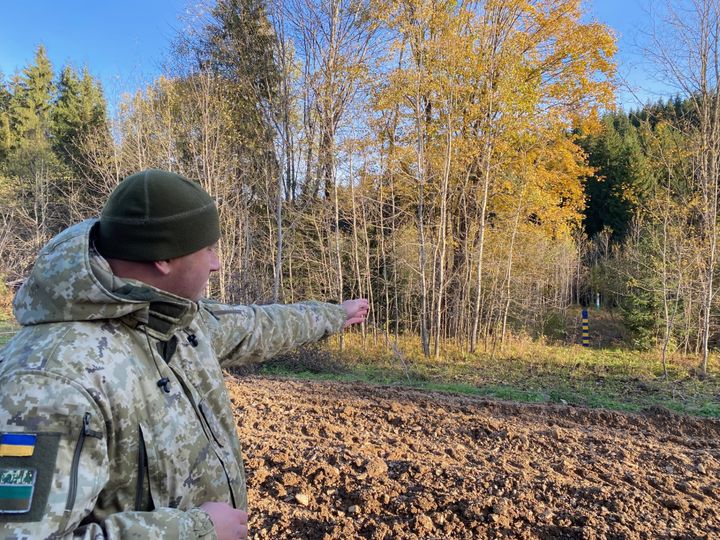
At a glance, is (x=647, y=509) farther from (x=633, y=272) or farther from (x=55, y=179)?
(x=55, y=179)

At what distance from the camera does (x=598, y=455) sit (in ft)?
13.2

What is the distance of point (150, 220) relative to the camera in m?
1.14

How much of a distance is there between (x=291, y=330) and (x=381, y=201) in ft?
35.9

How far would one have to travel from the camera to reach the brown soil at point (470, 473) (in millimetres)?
2707

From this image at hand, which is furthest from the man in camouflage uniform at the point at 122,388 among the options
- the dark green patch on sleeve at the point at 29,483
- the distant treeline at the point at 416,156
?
the distant treeline at the point at 416,156

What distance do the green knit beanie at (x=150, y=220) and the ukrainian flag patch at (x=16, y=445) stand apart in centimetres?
45

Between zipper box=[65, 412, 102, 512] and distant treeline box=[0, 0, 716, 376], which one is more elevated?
distant treeline box=[0, 0, 716, 376]

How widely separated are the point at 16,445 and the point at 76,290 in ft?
1.06

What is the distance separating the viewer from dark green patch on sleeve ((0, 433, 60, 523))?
2.68 ft

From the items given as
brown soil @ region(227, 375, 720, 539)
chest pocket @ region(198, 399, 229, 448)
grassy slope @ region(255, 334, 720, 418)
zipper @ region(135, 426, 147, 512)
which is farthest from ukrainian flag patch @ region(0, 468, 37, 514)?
grassy slope @ region(255, 334, 720, 418)

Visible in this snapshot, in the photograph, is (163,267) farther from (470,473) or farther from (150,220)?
(470,473)

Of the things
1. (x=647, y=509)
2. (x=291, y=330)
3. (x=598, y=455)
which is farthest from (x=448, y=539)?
(x=598, y=455)

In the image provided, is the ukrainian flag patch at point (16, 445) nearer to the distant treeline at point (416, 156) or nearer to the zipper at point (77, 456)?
the zipper at point (77, 456)

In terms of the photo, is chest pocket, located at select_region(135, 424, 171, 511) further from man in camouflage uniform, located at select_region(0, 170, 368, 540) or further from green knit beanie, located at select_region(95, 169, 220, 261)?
green knit beanie, located at select_region(95, 169, 220, 261)
